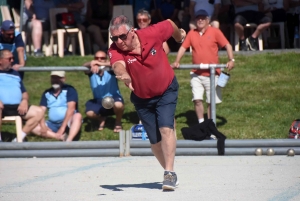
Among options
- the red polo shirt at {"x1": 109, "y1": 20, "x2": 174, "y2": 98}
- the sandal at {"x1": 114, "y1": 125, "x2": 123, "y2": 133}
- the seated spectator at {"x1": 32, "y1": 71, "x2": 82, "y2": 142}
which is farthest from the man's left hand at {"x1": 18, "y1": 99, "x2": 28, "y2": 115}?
the red polo shirt at {"x1": 109, "y1": 20, "x2": 174, "y2": 98}

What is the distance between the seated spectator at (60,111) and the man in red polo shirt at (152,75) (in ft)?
14.2

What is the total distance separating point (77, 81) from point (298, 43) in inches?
205

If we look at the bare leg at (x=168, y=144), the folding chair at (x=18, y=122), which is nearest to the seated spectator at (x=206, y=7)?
the folding chair at (x=18, y=122)

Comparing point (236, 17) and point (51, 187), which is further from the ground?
point (236, 17)

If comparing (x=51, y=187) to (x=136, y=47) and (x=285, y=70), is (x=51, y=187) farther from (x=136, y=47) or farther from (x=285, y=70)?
(x=285, y=70)

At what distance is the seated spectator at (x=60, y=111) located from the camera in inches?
439

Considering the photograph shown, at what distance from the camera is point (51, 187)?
720 centimetres

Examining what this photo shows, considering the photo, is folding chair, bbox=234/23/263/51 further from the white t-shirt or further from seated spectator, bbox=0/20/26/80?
seated spectator, bbox=0/20/26/80

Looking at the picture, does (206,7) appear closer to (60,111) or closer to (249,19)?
(249,19)

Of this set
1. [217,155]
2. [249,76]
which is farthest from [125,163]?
[249,76]

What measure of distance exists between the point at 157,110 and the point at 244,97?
230 inches

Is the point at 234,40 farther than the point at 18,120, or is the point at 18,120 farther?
the point at 234,40

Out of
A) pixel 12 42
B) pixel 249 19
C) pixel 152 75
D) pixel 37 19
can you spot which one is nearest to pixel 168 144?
pixel 152 75

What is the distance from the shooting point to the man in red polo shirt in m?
6.45
